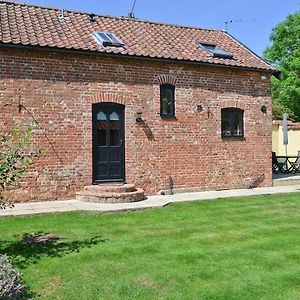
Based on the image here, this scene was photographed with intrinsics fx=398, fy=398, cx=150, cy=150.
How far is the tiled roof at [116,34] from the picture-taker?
12094 mm

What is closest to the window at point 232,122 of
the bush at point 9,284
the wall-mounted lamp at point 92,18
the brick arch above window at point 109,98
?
the brick arch above window at point 109,98

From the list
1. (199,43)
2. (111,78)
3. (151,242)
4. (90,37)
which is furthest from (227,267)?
(199,43)

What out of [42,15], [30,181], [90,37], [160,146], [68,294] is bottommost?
[68,294]

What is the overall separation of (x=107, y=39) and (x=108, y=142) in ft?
11.1

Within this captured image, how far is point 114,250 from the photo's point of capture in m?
6.85

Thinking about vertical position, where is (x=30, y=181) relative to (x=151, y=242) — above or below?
above

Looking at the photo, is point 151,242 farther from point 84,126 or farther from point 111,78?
point 111,78

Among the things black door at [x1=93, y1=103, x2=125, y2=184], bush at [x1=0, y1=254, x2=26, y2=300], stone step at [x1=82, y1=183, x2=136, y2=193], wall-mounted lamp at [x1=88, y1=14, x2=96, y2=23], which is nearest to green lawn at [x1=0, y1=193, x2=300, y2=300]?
bush at [x1=0, y1=254, x2=26, y2=300]

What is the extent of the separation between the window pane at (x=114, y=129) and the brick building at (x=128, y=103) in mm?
32

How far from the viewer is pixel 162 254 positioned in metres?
6.64

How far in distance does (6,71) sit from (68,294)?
7987 millimetres

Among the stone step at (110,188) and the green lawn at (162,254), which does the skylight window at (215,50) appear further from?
the green lawn at (162,254)

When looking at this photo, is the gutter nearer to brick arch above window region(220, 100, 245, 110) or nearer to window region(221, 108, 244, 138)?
brick arch above window region(220, 100, 245, 110)

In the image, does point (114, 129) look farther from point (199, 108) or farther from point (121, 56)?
point (199, 108)
